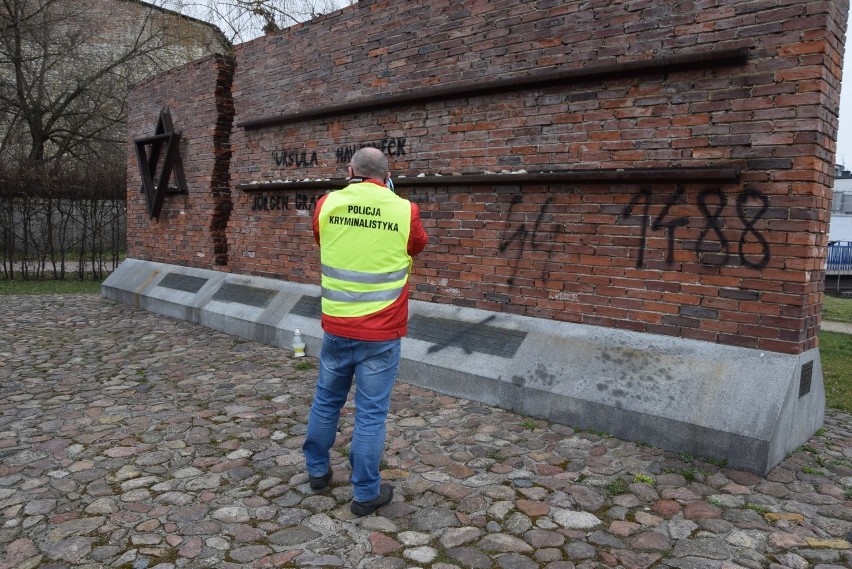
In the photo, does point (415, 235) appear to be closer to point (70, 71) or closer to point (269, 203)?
point (269, 203)

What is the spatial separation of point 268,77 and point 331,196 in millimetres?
5583

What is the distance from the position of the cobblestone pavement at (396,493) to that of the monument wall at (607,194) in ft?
1.40

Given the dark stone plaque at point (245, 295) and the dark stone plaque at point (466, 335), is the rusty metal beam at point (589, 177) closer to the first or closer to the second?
the dark stone plaque at point (466, 335)

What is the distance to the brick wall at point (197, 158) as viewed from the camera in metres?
9.45

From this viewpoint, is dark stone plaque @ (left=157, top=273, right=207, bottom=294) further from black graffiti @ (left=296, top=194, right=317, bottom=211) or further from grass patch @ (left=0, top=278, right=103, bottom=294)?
grass patch @ (left=0, top=278, right=103, bottom=294)

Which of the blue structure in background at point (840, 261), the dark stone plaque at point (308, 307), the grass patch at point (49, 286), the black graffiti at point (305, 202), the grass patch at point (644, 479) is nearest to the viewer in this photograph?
the grass patch at point (644, 479)

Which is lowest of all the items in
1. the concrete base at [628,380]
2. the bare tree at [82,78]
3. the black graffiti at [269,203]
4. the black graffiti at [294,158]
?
the concrete base at [628,380]

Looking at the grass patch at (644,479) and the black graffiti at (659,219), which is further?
the black graffiti at (659,219)

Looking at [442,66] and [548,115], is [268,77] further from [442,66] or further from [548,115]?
[548,115]

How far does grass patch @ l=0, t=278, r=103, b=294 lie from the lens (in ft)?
40.4

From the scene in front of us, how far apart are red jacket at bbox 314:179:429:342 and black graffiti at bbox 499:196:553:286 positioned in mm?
2141

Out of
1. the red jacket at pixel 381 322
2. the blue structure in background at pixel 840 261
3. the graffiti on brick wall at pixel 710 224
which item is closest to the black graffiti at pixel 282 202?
the graffiti on brick wall at pixel 710 224

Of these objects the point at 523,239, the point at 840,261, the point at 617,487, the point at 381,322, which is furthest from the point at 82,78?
the point at 840,261

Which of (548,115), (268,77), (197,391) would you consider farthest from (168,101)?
(548,115)
